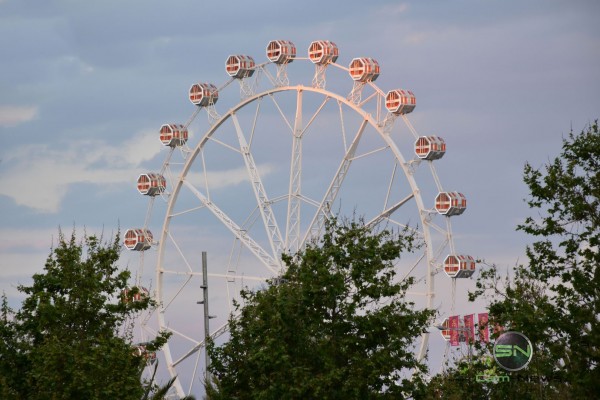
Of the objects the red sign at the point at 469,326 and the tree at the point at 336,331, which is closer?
the tree at the point at 336,331

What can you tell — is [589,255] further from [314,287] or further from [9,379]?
[9,379]

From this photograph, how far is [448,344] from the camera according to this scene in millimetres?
77875

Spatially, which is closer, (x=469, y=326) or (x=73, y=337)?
(x=73, y=337)

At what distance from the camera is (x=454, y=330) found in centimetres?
7775

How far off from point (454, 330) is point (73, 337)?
25893 millimetres

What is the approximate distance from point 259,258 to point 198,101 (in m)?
14.3
